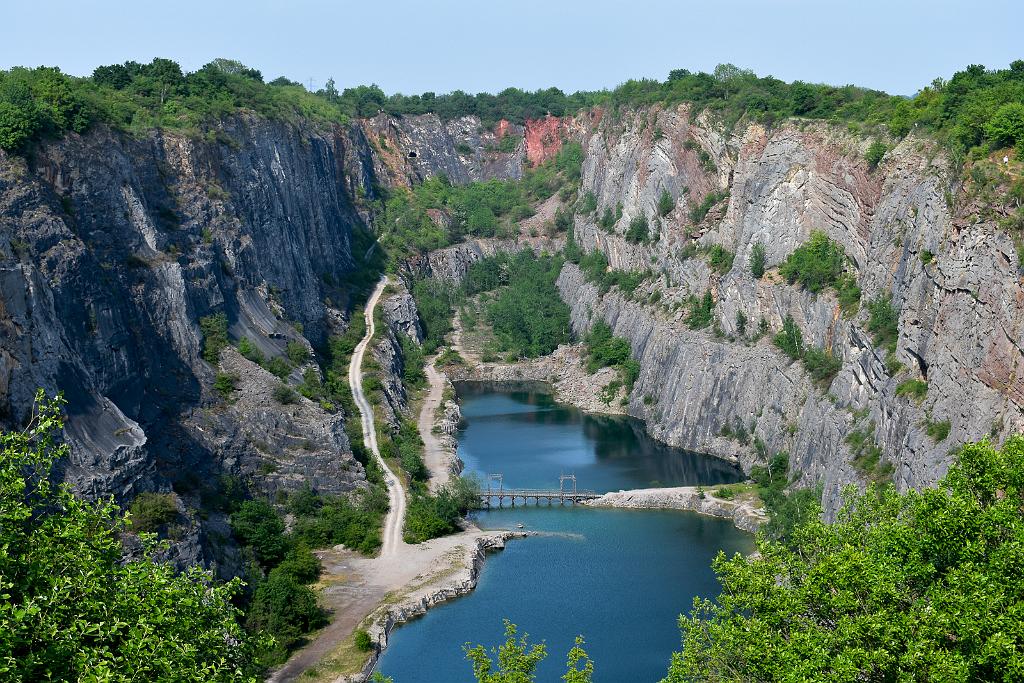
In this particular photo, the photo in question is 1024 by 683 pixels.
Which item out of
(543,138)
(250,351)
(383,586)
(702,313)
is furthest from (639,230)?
(383,586)

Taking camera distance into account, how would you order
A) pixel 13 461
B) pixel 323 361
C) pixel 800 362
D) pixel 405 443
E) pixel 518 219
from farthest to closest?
pixel 518 219, pixel 323 361, pixel 405 443, pixel 800 362, pixel 13 461

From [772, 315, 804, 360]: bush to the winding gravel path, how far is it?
2680 centimetres

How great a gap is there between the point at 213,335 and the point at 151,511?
23307 mm

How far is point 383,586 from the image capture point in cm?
6256

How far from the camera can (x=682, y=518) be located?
73.7 m

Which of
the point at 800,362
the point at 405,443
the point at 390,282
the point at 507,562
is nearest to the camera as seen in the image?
the point at 507,562

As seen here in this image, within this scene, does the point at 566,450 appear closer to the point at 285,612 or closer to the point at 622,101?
the point at 285,612

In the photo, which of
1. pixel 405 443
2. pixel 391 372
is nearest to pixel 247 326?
pixel 405 443

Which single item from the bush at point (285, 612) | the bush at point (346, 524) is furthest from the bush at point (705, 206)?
the bush at point (285, 612)

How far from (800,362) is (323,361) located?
37.5m

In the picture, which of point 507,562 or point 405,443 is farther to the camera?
point 405,443

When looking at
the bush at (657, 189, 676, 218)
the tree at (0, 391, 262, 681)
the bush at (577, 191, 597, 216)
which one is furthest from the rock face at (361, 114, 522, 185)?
the tree at (0, 391, 262, 681)

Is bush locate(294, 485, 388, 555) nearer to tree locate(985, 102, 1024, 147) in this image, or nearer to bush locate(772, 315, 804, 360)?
bush locate(772, 315, 804, 360)

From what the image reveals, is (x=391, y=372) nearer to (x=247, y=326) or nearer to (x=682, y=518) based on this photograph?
(x=247, y=326)
